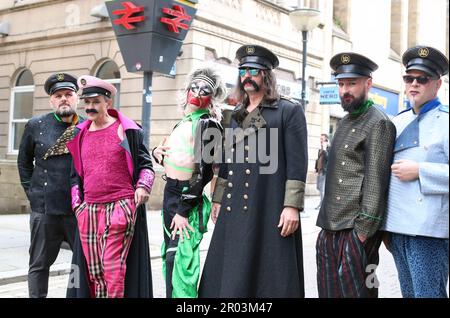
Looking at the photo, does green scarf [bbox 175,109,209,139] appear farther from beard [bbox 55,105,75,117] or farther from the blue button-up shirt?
the blue button-up shirt

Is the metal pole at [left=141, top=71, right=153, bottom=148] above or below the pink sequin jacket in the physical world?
above

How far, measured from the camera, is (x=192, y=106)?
4352 millimetres

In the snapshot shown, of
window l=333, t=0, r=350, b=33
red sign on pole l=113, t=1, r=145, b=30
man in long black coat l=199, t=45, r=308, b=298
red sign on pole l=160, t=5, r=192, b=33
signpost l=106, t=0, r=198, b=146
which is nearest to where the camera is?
man in long black coat l=199, t=45, r=308, b=298

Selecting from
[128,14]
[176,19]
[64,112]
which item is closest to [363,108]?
[64,112]

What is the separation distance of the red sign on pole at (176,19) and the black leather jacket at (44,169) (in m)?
5.01

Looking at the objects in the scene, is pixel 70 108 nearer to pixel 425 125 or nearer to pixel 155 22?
pixel 425 125

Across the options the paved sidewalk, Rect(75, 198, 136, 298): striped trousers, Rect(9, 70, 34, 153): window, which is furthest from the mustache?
Rect(9, 70, 34, 153): window

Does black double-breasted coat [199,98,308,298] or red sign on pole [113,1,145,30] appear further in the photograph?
red sign on pole [113,1,145,30]

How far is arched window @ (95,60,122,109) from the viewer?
15875 mm

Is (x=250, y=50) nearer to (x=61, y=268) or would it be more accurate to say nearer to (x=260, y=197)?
(x=260, y=197)

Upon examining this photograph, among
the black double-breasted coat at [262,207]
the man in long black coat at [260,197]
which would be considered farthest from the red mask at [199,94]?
the black double-breasted coat at [262,207]

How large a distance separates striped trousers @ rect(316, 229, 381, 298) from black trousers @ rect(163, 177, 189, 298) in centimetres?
119

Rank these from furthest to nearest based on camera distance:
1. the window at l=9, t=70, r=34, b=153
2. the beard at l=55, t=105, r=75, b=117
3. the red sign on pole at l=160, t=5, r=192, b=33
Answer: the window at l=9, t=70, r=34, b=153 < the red sign on pole at l=160, t=5, r=192, b=33 < the beard at l=55, t=105, r=75, b=117

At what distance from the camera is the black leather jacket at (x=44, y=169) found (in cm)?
472
